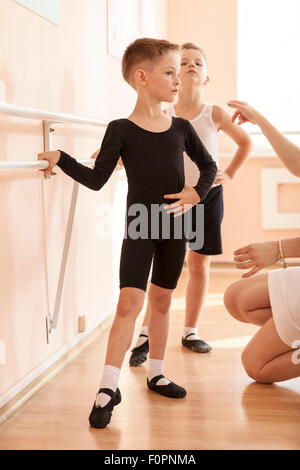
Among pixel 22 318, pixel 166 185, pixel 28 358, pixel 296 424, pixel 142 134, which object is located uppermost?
→ pixel 142 134

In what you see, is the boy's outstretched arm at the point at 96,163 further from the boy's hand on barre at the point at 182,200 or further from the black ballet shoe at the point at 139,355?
the black ballet shoe at the point at 139,355

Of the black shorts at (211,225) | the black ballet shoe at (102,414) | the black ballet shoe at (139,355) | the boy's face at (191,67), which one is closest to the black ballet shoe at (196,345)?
the black ballet shoe at (139,355)

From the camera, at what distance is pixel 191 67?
2.26 meters

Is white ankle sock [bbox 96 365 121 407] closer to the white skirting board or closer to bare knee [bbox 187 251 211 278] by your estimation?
the white skirting board

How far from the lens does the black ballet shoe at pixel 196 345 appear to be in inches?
88.7

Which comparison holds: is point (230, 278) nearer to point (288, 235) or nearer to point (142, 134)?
point (288, 235)

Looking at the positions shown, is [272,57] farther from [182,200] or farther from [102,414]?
[102,414]

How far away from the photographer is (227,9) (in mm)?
3855

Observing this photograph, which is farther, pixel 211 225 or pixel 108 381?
pixel 211 225

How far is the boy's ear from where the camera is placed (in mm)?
1652

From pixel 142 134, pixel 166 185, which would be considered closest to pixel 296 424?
pixel 166 185

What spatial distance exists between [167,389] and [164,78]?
87cm

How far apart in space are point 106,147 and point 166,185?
19 cm

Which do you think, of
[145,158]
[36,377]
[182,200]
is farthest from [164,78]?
[36,377]
